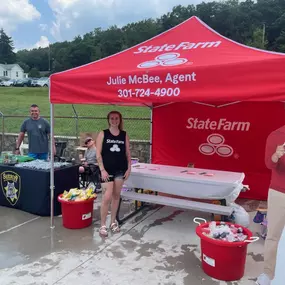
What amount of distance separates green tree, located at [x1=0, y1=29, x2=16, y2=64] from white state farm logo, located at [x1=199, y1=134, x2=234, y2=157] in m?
98.5

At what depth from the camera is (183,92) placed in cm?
342

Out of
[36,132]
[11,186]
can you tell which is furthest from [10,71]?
[11,186]

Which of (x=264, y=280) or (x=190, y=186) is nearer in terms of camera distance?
(x=264, y=280)

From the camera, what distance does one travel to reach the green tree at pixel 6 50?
93.6 meters

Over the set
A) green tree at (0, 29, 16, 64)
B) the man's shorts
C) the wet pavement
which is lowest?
the wet pavement

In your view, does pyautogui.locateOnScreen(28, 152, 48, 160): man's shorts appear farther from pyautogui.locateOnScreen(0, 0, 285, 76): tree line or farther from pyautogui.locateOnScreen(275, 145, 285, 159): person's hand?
pyautogui.locateOnScreen(0, 0, 285, 76): tree line

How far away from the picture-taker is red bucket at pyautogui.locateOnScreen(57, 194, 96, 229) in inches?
169

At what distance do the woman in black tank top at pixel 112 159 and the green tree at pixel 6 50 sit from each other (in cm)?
9950

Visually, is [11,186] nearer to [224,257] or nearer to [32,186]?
[32,186]

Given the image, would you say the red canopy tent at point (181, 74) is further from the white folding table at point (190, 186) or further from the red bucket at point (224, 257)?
the red bucket at point (224, 257)

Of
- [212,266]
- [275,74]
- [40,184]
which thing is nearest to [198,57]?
[275,74]

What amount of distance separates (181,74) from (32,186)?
114 inches

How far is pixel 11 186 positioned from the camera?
5.18 m

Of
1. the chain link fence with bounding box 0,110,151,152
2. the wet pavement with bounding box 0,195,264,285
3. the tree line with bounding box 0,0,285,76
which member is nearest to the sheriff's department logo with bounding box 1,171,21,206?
the wet pavement with bounding box 0,195,264,285
